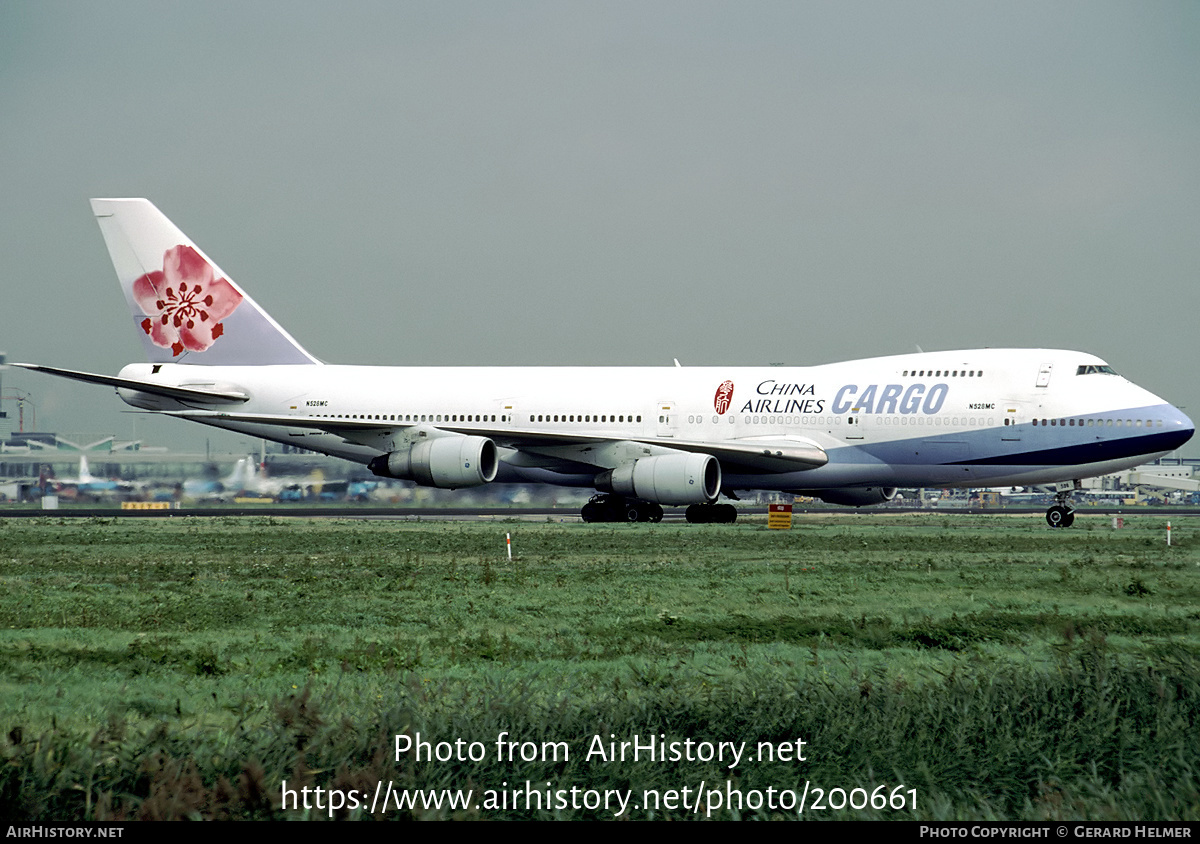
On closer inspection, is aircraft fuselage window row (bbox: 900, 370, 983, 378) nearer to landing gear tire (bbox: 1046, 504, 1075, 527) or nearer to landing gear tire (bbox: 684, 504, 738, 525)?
landing gear tire (bbox: 1046, 504, 1075, 527)

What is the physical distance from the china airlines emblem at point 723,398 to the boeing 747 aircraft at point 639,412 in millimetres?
44

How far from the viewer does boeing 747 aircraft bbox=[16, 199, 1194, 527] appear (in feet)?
124

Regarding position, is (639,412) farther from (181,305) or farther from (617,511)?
(181,305)

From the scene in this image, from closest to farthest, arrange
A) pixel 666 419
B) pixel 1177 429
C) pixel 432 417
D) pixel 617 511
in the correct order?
pixel 1177 429 → pixel 666 419 → pixel 617 511 → pixel 432 417

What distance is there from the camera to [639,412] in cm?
4159

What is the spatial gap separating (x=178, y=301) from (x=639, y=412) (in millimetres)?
17513

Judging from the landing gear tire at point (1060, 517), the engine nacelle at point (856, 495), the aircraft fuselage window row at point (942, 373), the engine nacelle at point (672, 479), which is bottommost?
the landing gear tire at point (1060, 517)

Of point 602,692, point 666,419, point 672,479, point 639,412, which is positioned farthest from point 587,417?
point 602,692

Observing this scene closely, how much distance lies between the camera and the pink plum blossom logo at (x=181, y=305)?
4666 cm

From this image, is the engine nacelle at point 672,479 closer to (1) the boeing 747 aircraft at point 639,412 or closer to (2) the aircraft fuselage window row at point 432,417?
(1) the boeing 747 aircraft at point 639,412

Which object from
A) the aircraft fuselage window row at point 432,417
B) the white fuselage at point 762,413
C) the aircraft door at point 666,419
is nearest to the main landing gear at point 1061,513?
the white fuselage at point 762,413

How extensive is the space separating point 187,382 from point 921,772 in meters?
40.3

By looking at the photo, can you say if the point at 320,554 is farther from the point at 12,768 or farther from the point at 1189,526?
the point at 1189,526
